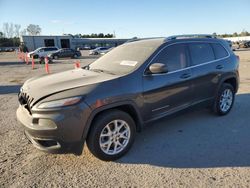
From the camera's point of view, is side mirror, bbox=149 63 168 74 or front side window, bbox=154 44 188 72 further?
front side window, bbox=154 44 188 72

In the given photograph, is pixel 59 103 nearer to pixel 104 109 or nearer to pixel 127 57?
pixel 104 109

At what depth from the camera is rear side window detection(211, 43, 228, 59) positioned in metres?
5.09

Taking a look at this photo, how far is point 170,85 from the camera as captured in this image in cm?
402

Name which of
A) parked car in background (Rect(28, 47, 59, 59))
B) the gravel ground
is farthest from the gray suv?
parked car in background (Rect(28, 47, 59, 59))

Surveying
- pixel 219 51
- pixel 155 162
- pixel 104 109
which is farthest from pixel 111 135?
pixel 219 51

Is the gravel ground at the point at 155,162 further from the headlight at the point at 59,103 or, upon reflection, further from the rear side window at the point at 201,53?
the rear side window at the point at 201,53

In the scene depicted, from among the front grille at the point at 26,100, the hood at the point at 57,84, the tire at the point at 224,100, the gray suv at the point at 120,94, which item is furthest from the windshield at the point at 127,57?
the tire at the point at 224,100

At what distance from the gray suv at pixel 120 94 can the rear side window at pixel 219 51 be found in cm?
3

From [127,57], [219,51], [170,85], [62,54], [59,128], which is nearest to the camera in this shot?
[59,128]

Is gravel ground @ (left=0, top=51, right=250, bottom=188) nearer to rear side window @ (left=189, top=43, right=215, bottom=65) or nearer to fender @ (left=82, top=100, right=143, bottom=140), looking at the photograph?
fender @ (left=82, top=100, right=143, bottom=140)

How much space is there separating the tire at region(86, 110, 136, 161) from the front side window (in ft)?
3.81

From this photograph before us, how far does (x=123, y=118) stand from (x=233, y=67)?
10.7 ft

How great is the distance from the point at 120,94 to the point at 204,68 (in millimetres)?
2132

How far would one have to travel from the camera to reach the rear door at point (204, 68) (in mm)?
4527
